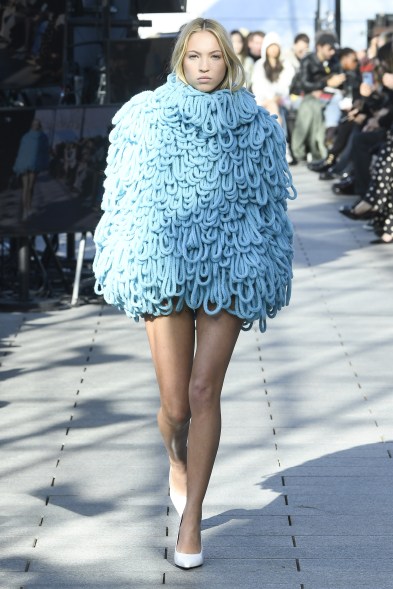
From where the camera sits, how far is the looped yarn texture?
187 inches

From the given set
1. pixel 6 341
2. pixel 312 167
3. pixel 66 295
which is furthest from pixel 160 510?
pixel 312 167

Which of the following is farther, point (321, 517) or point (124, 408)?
point (124, 408)

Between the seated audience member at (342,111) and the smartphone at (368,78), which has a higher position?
the smartphone at (368,78)

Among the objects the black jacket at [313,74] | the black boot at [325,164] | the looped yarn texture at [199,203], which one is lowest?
the black boot at [325,164]

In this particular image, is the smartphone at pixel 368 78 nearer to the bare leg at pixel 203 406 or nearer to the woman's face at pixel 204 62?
the woman's face at pixel 204 62

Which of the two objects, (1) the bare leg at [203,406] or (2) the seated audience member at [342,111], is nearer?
(1) the bare leg at [203,406]

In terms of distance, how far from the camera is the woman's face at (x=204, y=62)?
4.74m

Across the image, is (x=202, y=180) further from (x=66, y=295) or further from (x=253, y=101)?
(x=66, y=295)

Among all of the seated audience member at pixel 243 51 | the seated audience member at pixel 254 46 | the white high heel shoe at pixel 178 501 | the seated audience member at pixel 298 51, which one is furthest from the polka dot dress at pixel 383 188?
the seated audience member at pixel 298 51

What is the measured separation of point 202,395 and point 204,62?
1052mm

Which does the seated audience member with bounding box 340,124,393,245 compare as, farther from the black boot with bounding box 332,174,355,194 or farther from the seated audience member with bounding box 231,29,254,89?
the seated audience member with bounding box 231,29,254,89

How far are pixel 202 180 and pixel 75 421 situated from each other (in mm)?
2303

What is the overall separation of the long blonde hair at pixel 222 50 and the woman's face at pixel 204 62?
0.01 meters

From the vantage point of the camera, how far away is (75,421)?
22.2 feet
